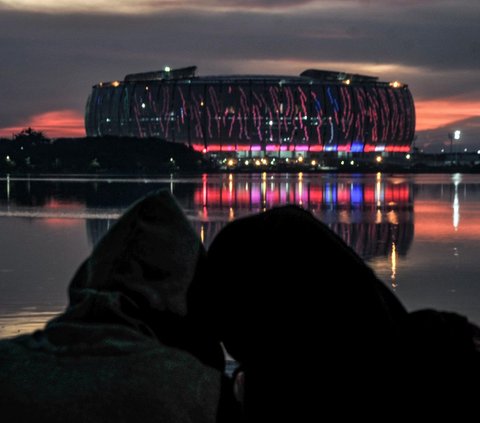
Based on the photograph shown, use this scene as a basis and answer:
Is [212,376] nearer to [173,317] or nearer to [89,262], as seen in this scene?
[173,317]

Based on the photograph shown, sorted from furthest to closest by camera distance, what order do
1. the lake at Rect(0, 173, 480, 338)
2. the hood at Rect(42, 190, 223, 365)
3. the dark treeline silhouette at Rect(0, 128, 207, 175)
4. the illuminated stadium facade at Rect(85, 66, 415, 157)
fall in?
1. the illuminated stadium facade at Rect(85, 66, 415, 157)
2. the dark treeline silhouette at Rect(0, 128, 207, 175)
3. the lake at Rect(0, 173, 480, 338)
4. the hood at Rect(42, 190, 223, 365)

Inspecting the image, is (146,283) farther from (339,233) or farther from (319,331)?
(339,233)

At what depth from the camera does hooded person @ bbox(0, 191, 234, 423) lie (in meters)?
1.87

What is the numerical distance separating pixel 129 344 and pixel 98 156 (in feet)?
428

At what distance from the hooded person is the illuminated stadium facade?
6665 inches

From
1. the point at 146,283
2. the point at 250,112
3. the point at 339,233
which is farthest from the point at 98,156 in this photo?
the point at 146,283

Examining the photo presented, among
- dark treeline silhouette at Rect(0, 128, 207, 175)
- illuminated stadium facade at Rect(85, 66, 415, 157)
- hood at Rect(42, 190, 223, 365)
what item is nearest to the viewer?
hood at Rect(42, 190, 223, 365)

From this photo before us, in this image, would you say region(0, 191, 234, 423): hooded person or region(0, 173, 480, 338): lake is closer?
region(0, 191, 234, 423): hooded person

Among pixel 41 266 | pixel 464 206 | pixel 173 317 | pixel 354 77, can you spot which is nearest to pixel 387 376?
pixel 173 317

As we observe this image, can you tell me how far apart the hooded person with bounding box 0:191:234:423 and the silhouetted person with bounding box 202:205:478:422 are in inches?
4.1

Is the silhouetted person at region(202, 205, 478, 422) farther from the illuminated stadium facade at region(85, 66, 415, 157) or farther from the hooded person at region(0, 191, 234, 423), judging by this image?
the illuminated stadium facade at region(85, 66, 415, 157)

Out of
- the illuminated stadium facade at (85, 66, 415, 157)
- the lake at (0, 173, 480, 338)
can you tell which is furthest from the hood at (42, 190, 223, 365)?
the illuminated stadium facade at (85, 66, 415, 157)

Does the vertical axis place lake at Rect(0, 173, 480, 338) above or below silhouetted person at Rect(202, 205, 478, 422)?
below

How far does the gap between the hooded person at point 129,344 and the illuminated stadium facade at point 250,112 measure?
169m
